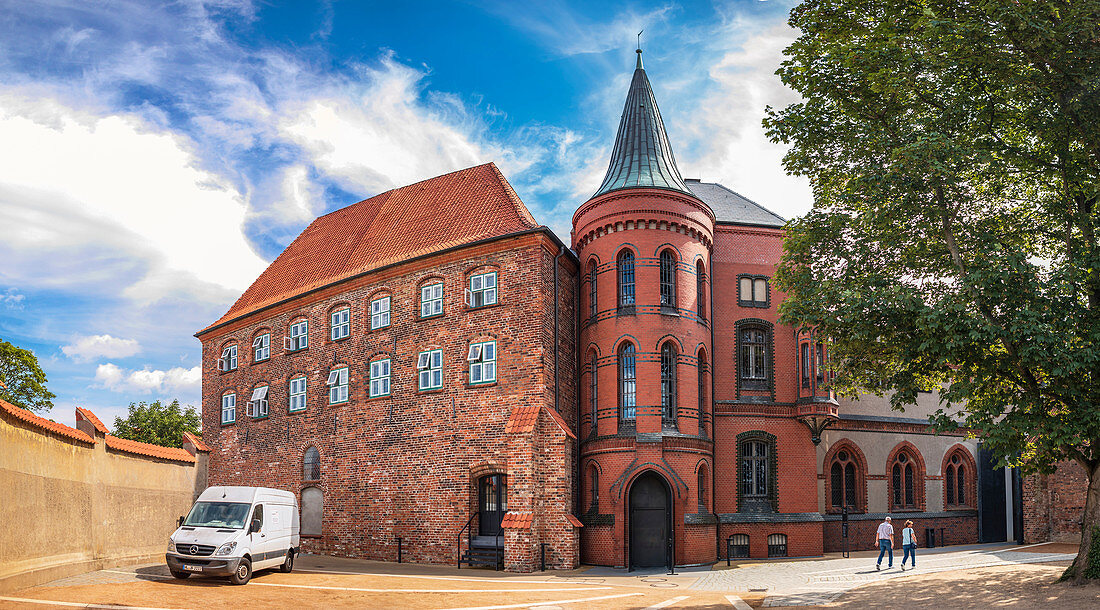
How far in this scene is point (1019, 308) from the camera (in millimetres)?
14664

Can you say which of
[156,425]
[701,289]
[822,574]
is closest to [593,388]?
[701,289]

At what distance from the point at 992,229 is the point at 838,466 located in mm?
15259

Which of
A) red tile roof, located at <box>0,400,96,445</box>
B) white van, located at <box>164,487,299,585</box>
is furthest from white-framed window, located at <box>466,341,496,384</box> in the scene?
red tile roof, located at <box>0,400,96,445</box>

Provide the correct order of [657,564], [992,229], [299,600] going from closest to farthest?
[299,600] → [992,229] → [657,564]

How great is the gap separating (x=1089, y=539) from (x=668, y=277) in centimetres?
1273

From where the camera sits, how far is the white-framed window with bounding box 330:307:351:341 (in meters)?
28.7

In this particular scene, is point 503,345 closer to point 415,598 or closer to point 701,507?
point 701,507

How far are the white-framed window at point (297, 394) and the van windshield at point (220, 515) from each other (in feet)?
38.3

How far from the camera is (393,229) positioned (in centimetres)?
2969

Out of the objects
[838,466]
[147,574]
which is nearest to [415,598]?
[147,574]

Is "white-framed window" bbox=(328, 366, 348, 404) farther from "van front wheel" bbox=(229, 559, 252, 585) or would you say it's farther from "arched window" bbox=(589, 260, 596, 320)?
"van front wheel" bbox=(229, 559, 252, 585)

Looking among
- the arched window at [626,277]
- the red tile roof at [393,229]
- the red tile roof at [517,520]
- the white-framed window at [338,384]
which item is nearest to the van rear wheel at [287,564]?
the red tile roof at [517,520]

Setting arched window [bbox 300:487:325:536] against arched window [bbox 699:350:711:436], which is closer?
arched window [bbox 699:350:711:436]

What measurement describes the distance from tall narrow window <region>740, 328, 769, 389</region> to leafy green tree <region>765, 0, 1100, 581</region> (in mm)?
8836
